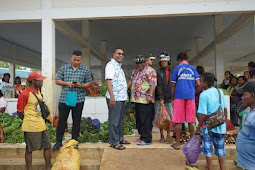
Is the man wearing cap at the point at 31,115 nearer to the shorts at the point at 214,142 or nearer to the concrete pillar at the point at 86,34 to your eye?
the shorts at the point at 214,142

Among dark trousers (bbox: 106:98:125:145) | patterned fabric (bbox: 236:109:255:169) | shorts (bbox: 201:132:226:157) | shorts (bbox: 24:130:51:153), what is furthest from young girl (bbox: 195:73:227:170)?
shorts (bbox: 24:130:51:153)

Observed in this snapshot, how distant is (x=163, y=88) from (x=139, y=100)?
0.60m

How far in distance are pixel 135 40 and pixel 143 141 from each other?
9.34 meters

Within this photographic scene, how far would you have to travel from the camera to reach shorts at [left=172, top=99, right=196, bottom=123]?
13.2 feet

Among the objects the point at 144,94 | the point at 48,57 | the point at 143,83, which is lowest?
the point at 144,94

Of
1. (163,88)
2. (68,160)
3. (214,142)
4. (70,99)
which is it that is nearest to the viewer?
(214,142)

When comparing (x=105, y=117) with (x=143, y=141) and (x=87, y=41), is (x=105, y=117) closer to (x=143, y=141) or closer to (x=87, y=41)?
(x=143, y=141)

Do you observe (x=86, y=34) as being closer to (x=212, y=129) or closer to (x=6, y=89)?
(x=6, y=89)

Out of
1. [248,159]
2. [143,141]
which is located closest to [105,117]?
[143,141]

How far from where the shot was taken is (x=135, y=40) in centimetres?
1305

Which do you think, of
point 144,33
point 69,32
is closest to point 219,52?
point 144,33

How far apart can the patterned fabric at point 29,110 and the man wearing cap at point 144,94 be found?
1.81m

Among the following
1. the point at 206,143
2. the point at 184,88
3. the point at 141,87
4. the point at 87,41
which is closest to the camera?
the point at 206,143

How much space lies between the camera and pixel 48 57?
5863 mm
